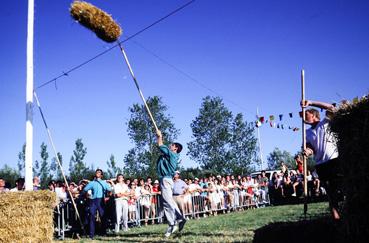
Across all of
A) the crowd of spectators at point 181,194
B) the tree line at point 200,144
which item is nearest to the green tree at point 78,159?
the tree line at point 200,144

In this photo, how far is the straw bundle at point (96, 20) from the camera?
7.38 metres

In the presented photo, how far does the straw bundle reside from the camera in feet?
24.2

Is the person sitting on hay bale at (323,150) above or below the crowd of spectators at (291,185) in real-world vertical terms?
above

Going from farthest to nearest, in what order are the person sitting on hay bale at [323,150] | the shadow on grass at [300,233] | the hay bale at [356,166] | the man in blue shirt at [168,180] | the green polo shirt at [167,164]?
the green polo shirt at [167,164] < the man in blue shirt at [168,180] < the person sitting on hay bale at [323,150] < the shadow on grass at [300,233] < the hay bale at [356,166]

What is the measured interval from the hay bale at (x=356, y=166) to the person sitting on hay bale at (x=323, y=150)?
3.87 feet

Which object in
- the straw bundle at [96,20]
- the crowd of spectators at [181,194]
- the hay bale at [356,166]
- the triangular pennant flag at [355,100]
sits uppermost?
the straw bundle at [96,20]

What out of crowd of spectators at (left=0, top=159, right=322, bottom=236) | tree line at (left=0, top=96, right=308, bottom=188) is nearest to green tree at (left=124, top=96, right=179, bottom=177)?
tree line at (left=0, top=96, right=308, bottom=188)

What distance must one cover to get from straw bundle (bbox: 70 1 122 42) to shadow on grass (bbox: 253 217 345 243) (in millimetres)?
5509

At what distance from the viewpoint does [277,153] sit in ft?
341

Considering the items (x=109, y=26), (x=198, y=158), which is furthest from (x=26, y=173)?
(x=198, y=158)

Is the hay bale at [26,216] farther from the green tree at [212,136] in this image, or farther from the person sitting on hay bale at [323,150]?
the green tree at [212,136]

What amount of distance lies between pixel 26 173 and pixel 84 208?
13.2 feet

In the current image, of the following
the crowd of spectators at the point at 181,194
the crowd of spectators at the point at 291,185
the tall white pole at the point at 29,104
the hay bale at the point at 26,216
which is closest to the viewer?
the hay bale at the point at 26,216

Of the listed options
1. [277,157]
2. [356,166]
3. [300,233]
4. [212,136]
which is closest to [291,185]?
[300,233]
